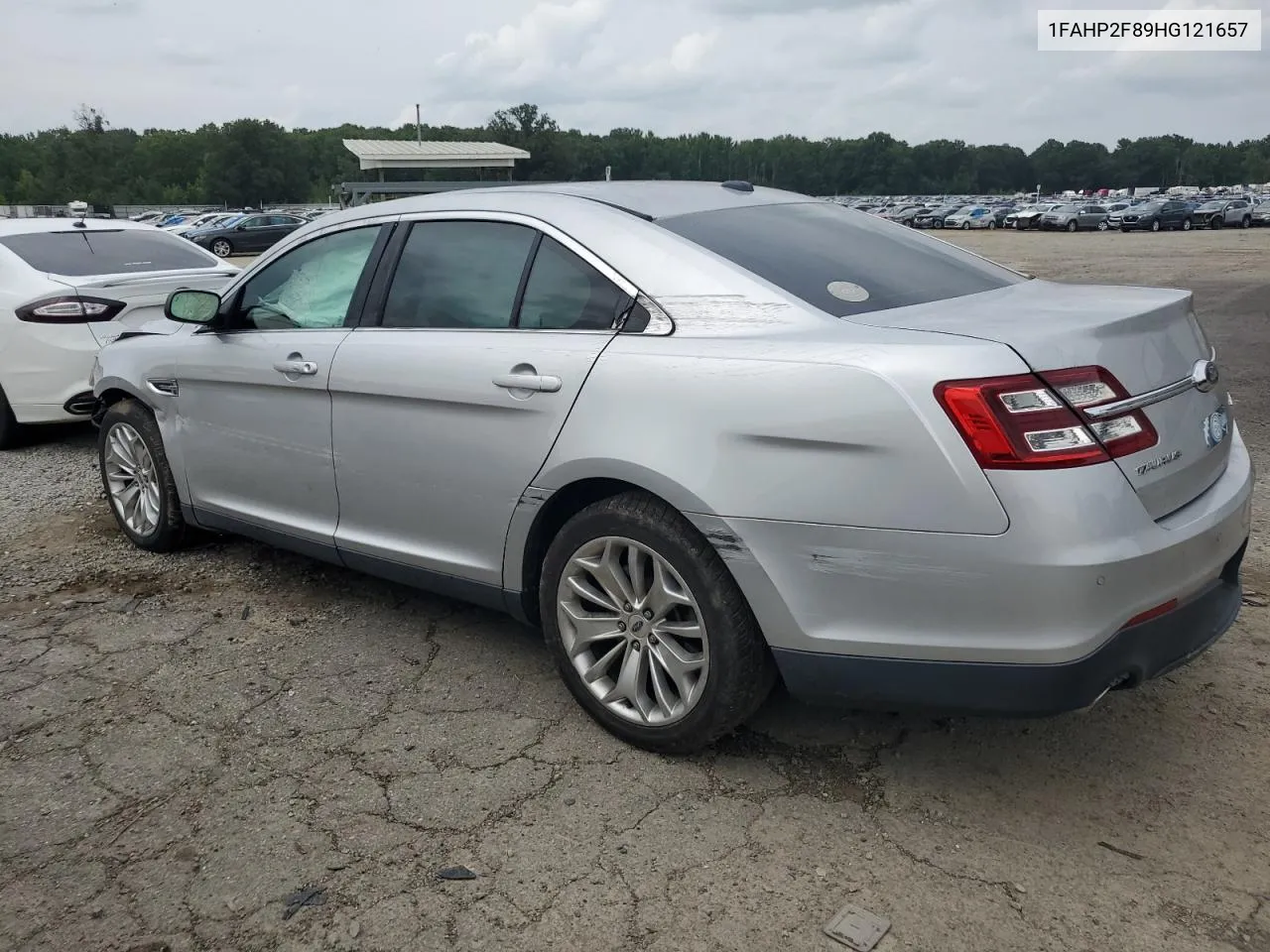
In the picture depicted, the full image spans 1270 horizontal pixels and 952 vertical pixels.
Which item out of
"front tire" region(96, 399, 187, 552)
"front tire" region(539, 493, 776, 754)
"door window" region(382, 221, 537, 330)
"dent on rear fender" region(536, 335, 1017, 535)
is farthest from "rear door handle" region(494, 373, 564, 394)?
"front tire" region(96, 399, 187, 552)

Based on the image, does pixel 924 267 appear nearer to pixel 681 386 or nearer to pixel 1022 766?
pixel 681 386

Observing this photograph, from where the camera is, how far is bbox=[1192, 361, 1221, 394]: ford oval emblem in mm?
2793

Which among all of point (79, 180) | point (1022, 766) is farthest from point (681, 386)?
point (79, 180)

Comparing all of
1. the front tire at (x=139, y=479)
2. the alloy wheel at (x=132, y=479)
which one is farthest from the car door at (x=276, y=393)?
the alloy wheel at (x=132, y=479)

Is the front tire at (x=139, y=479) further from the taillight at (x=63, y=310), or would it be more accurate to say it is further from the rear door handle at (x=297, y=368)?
the taillight at (x=63, y=310)

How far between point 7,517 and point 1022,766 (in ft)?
17.1

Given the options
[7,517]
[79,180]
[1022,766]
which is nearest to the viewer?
[1022,766]

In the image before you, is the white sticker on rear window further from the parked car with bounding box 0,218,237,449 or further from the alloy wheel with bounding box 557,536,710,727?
the parked car with bounding box 0,218,237,449

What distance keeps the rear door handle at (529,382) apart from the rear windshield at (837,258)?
0.57m

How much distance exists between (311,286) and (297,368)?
411 mm

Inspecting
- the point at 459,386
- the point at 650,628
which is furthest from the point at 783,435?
the point at 459,386

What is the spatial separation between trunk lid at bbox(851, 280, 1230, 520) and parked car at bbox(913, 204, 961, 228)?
203 feet

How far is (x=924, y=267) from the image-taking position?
3398 mm

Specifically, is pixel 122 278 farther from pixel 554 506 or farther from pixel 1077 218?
pixel 1077 218
